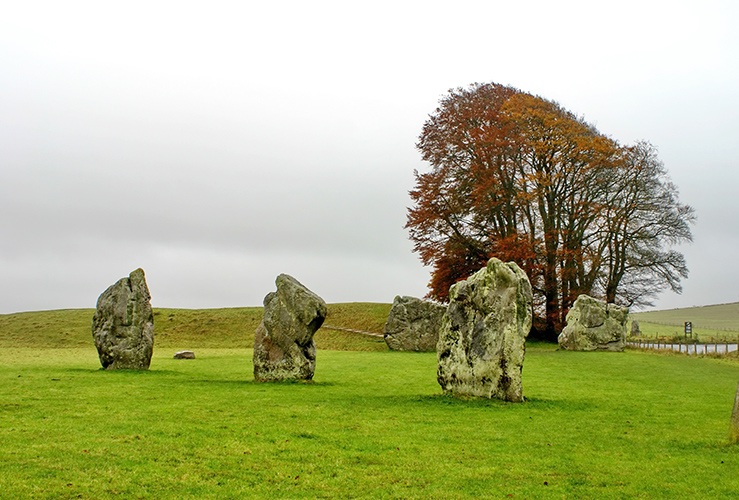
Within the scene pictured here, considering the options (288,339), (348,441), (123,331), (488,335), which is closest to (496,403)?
(488,335)

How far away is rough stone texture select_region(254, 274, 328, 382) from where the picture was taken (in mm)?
18609

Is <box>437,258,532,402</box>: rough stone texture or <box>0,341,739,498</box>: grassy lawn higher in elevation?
<box>437,258,532,402</box>: rough stone texture

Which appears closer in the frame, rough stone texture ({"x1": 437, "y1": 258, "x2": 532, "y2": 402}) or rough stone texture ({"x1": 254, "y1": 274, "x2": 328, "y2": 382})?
rough stone texture ({"x1": 437, "y1": 258, "x2": 532, "y2": 402})

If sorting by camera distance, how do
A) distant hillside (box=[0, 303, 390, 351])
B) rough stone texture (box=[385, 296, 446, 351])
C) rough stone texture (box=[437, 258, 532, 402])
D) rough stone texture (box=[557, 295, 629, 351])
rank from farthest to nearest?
distant hillside (box=[0, 303, 390, 351]) < rough stone texture (box=[385, 296, 446, 351]) < rough stone texture (box=[557, 295, 629, 351]) < rough stone texture (box=[437, 258, 532, 402])

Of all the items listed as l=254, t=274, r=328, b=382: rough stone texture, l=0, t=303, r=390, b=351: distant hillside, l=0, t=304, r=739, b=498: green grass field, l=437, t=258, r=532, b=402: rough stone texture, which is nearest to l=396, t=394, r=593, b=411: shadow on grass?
l=0, t=304, r=739, b=498: green grass field

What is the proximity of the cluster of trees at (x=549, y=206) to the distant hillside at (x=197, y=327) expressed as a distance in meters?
6.98

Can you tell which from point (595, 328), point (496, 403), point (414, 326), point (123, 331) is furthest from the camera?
point (414, 326)

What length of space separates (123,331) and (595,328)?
2480 centimetres

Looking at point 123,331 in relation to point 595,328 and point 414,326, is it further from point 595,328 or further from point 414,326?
point 595,328

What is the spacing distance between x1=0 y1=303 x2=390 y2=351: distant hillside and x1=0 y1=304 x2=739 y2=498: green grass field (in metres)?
22.7

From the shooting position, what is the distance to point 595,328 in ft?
118

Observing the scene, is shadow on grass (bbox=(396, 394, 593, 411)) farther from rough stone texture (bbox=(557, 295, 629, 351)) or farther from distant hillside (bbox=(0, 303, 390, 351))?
distant hillside (bbox=(0, 303, 390, 351))

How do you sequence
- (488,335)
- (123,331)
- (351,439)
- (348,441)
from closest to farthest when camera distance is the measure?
(348,441) → (351,439) → (488,335) → (123,331)

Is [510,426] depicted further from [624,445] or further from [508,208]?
[508,208]
